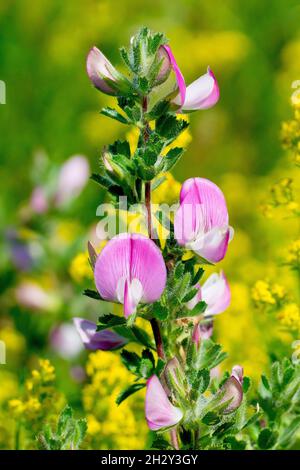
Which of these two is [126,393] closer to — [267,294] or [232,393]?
[232,393]

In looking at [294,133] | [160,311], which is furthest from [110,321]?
[294,133]

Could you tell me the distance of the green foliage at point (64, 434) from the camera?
958 mm

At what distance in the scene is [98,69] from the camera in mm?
948

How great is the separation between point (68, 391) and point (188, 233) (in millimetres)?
835

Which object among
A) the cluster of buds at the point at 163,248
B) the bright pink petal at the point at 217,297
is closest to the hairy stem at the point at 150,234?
the cluster of buds at the point at 163,248

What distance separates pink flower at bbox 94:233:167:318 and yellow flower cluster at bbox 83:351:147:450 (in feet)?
1.19

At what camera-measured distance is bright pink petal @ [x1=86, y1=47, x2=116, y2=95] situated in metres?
0.95

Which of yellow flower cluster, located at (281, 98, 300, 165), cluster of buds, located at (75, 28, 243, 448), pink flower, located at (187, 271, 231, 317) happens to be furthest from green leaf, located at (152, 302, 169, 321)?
yellow flower cluster, located at (281, 98, 300, 165)

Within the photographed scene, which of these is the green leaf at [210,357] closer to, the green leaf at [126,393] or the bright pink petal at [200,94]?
the green leaf at [126,393]

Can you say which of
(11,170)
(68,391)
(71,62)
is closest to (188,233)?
(68,391)

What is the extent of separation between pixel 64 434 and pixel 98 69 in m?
0.40

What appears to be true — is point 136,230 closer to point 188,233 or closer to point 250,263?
point 188,233

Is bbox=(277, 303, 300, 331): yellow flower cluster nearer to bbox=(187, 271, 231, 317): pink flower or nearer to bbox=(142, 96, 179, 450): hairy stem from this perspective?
bbox=(187, 271, 231, 317): pink flower

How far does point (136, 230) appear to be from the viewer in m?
1.02
